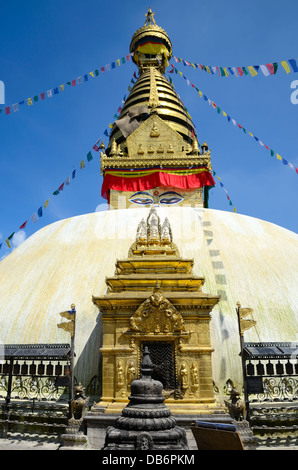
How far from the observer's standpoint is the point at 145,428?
13.0 ft

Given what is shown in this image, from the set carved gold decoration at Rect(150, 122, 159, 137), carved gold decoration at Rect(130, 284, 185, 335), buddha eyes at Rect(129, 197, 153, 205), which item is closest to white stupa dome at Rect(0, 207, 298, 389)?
carved gold decoration at Rect(130, 284, 185, 335)

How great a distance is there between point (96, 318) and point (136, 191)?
33.0ft

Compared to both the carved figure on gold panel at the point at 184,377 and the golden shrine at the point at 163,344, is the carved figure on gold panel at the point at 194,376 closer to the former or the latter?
the golden shrine at the point at 163,344

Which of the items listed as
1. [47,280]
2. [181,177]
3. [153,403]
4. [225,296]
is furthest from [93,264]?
[181,177]

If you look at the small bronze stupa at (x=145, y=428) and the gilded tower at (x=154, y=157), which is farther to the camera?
the gilded tower at (x=154, y=157)

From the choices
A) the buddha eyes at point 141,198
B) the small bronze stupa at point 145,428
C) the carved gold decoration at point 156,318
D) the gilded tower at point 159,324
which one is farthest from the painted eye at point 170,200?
the small bronze stupa at point 145,428

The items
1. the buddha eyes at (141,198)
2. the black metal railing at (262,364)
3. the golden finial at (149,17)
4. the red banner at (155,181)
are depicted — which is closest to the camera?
the black metal railing at (262,364)

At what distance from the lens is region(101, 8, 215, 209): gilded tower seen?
1831cm

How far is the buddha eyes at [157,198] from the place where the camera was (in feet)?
58.7

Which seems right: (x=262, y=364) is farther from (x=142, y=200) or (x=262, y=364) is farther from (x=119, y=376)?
(x=142, y=200)

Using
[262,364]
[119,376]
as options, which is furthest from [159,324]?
[262,364]

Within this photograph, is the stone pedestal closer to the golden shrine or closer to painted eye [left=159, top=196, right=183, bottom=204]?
the golden shrine

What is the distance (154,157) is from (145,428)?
53.1ft
